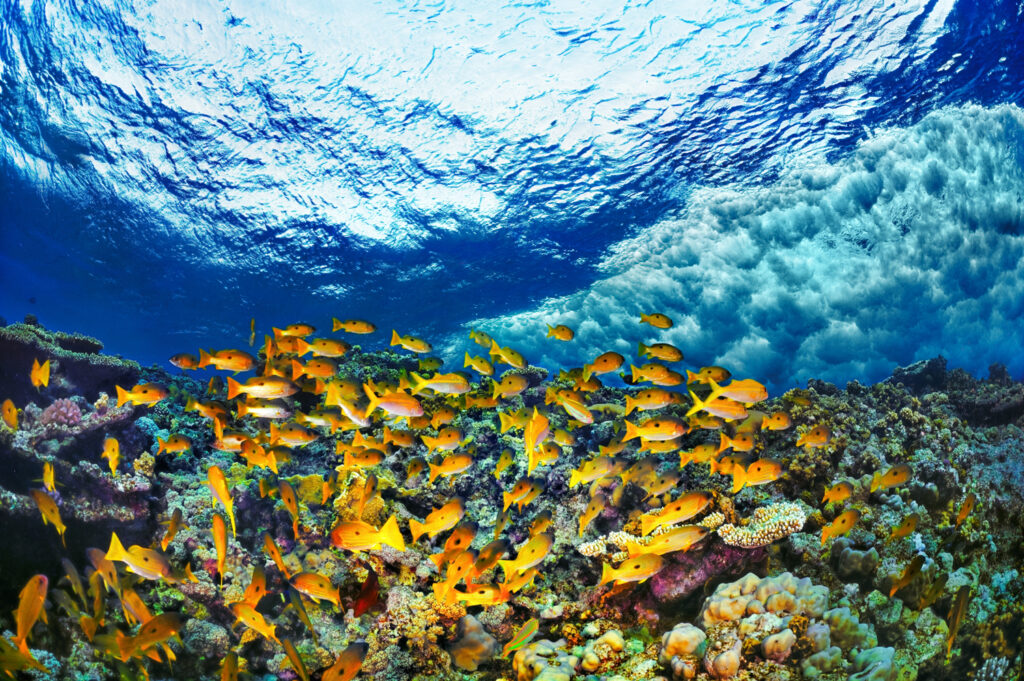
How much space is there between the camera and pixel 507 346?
610 inches

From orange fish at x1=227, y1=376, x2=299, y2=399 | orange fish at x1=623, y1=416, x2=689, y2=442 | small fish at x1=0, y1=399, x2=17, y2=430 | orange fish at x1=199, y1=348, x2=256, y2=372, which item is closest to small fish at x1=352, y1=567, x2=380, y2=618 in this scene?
orange fish at x1=227, y1=376, x2=299, y2=399

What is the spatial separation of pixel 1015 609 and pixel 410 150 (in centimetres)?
1689

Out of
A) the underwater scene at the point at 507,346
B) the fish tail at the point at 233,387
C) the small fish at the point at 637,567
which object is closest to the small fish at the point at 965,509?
the underwater scene at the point at 507,346

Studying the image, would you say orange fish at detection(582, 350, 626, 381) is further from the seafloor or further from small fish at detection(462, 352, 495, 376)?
small fish at detection(462, 352, 495, 376)

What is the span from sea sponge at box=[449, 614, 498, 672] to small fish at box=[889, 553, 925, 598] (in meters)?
4.43

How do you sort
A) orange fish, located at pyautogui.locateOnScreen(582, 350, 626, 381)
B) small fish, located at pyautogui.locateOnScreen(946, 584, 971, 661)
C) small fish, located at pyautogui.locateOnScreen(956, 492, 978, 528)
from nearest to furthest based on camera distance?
small fish, located at pyautogui.locateOnScreen(946, 584, 971, 661), small fish, located at pyautogui.locateOnScreen(956, 492, 978, 528), orange fish, located at pyautogui.locateOnScreen(582, 350, 626, 381)

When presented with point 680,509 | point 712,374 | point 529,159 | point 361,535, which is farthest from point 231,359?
point 529,159

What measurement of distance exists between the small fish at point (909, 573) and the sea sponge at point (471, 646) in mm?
4434

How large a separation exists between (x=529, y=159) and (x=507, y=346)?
6610 mm

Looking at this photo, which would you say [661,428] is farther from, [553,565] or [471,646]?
[471,646]

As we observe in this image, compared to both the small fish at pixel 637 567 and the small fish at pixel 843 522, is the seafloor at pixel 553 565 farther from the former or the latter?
the small fish at pixel 637 567

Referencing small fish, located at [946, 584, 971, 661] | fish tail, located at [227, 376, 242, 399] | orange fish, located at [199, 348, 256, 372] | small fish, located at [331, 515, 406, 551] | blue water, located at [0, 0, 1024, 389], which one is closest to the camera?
small fish, located at [331, 515, 406, 551]

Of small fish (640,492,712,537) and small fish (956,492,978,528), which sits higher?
small fish (956,492,978,528)

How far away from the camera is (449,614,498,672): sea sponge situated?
5406 mm
